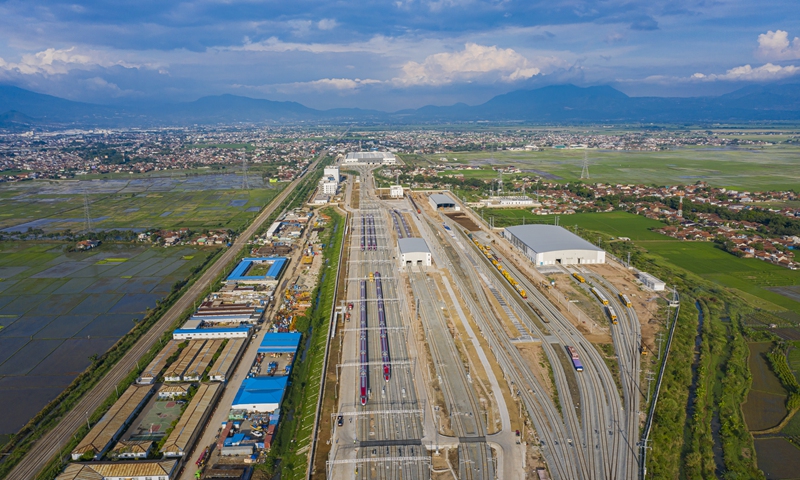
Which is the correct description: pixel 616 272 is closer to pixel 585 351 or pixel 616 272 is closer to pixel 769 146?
pixel 585 351

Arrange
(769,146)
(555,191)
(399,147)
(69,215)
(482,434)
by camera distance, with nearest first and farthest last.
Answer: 1. (482,434)
2. (69,215)
3. (555,191)
4. (769,146)
5. (399,147)

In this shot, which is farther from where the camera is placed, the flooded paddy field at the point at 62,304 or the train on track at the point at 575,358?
the flooded paddy field at the point at 62,304

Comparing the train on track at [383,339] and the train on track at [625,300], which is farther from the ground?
the train on track at [625,300]

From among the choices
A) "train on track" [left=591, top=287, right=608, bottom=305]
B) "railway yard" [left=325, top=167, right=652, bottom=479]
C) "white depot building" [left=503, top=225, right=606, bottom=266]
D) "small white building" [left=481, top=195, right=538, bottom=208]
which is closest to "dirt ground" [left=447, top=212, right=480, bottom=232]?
"small white building" [left=481, top=195, right=538, bottom=208]

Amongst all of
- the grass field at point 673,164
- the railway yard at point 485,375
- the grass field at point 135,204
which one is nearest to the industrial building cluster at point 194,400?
the railway yard at point 485,375

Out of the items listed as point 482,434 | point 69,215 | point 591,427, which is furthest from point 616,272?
point 69,215

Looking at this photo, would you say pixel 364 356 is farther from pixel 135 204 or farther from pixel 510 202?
pixel 135 204

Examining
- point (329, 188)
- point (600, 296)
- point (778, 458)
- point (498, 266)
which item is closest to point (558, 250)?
point (498, 266)

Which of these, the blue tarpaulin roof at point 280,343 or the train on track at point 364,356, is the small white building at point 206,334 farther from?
the train on track at point 364,356
